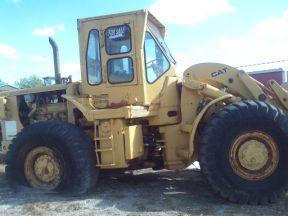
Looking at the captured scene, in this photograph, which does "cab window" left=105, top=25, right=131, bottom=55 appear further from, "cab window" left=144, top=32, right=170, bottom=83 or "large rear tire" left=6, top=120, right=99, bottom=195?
"large rear tire" left=6, top=120, right=99, bottom=195

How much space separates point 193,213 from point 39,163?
9.50 ft

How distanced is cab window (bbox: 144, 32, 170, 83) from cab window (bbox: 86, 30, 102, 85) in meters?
0.81

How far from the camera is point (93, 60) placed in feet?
25.8

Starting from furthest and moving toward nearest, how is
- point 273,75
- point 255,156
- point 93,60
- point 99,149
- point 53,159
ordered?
1. point 273,75
2. point 93,60
3. point 53,159
4. point 99,149
5. point 255,156

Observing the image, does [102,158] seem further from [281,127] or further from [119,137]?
[281,127]

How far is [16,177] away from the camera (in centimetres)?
784

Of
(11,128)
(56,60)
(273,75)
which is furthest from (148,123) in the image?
(273,75)

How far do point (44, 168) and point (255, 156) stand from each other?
343 cm

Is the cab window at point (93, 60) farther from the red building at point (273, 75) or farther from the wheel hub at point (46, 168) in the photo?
the red building at point (273, 75)

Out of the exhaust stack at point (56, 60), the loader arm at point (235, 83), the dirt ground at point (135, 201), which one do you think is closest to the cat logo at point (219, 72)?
the loader arm at point (235, 83)

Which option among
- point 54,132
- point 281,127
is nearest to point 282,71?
point 281,127

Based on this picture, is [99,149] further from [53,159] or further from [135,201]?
[135,201]

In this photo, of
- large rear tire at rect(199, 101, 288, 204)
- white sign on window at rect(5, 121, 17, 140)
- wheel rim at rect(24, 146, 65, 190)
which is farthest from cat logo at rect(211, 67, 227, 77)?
white sign on window at rect(5, 121, 17, 140)

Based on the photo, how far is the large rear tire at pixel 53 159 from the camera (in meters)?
7.43
